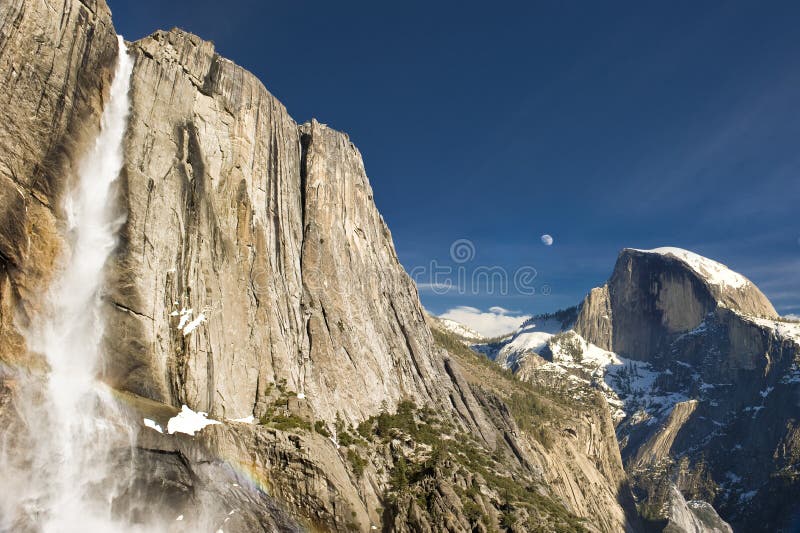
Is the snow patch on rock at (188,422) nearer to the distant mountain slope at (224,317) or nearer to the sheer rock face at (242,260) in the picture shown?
the distant mountain slope at (224,317)

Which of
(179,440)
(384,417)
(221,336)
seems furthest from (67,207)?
(384,417)

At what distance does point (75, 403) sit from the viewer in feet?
103

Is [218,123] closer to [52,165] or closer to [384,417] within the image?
[52,165]

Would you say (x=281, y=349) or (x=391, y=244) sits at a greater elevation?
(x=391, y=244)

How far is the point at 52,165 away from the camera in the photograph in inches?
1355

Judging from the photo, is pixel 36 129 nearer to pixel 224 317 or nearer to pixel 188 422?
pixel 224 317

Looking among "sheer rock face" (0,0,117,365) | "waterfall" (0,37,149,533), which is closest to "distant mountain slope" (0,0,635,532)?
"sheer rock face" (0,0,117,365)

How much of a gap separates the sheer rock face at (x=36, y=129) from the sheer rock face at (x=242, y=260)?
3.98 metres

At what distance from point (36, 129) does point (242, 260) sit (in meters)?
17.0

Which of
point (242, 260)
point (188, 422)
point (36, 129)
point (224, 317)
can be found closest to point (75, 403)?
point (188, 422)

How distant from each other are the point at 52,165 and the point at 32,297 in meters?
8.50

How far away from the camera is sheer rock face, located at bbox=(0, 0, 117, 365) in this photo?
30.7 meters

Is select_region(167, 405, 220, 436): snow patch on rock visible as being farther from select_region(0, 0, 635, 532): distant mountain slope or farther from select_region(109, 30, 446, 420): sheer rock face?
select_region(109, 30, 446, 420): sheer rock face

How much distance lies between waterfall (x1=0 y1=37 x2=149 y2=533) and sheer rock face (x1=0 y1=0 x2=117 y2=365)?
1114mm
